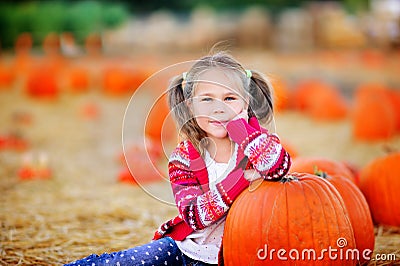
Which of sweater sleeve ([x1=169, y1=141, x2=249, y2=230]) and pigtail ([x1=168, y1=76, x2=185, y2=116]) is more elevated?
pigtail ([x1=168, y1=76, x2=185, y2=116])

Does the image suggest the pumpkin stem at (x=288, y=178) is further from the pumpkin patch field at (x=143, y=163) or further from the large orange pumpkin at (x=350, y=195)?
the large orange pumpkin at (x=350, y=195)

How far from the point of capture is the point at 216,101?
2752 millimetres

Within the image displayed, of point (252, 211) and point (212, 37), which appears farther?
point (212, 37)

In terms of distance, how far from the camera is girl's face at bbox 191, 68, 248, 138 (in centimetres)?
274

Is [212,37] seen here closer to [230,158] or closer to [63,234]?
[63,234]

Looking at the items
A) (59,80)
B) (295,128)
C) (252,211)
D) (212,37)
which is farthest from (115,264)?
(212,37)

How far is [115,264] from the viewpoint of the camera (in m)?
2.74

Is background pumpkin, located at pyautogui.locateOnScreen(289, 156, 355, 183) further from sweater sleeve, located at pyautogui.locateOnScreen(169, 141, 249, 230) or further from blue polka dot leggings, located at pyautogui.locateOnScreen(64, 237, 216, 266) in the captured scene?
blue polka dot leggings, located at pyautogui.locateOnScreen(64, 237, 216, 266)

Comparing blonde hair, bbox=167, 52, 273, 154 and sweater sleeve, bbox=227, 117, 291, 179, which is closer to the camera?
sweater sleeve, bbox=227, 117, 291, 179

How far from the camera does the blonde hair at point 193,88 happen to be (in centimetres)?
281

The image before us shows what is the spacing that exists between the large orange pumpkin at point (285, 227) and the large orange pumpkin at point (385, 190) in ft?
4.14

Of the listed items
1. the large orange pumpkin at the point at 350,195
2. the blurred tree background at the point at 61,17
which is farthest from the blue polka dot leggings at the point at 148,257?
the blurred tree background at the point at 61,17

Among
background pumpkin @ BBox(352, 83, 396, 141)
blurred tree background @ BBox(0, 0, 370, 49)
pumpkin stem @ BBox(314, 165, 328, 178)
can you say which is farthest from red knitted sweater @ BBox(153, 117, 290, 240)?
blurred tree background @ BBox(0, 0, 370, 49)

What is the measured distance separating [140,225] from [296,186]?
173 centimetres
